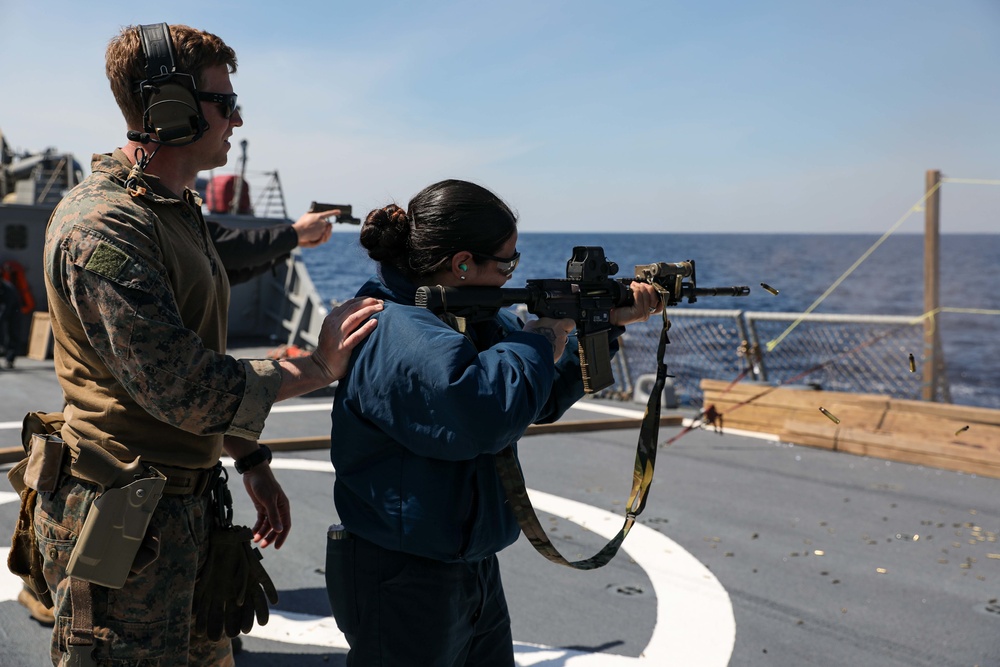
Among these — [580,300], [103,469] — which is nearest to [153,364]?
[103,469]

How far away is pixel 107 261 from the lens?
2.05 meters

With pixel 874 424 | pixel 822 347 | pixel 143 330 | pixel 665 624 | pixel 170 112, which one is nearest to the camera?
pixel 143 330

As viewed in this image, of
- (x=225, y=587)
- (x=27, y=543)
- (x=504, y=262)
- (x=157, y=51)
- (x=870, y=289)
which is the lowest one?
(x=870, y=289)

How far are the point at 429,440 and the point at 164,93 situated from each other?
3.75 ft

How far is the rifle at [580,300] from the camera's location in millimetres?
2238

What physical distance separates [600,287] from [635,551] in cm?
301

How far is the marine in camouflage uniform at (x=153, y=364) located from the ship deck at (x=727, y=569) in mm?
1655

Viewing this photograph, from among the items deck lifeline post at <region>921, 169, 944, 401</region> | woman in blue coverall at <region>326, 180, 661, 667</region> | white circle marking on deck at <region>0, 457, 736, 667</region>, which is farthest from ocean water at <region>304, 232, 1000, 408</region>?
deck lifeline post at <region>921, 169, 944, 401</region>

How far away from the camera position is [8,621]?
3982 mm

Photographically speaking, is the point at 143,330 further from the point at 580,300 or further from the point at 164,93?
the point at 580,300

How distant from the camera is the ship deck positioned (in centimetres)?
394

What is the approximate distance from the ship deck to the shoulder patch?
7.61ft

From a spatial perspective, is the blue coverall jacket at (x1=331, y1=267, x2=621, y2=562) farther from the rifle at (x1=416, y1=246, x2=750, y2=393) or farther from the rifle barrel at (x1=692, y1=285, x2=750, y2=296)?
the rifle barrel at (x1=692, y1=285, x2=750, y2=296)

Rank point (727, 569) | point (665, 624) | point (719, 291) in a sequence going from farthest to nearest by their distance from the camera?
point (727, 569) → point (665, 624) → point (719, 291)
